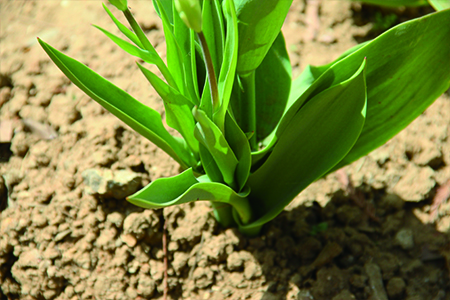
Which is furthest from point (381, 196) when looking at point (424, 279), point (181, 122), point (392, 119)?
point (181, 122)

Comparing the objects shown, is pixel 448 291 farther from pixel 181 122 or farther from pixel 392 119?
pixel 181 122

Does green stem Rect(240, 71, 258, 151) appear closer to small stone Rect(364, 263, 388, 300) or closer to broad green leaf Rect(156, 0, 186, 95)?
broad green leaf Rect(156, 0, 186, 95)

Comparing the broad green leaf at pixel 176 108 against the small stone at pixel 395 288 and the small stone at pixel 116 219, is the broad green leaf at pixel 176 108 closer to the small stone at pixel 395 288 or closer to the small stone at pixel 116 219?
the small stone at pixel 116 219

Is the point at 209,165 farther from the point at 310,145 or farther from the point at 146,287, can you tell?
the point at 146,287

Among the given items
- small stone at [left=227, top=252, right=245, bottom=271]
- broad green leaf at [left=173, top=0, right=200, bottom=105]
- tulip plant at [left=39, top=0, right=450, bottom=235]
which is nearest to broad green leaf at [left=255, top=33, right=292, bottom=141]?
tulip plant at [left=39, top=0, right=450, bottom=235]

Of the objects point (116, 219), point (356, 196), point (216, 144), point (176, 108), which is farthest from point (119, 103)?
point (356, 196)

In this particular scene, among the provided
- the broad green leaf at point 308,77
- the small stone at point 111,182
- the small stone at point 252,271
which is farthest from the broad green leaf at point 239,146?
the small stone at point 111,182
